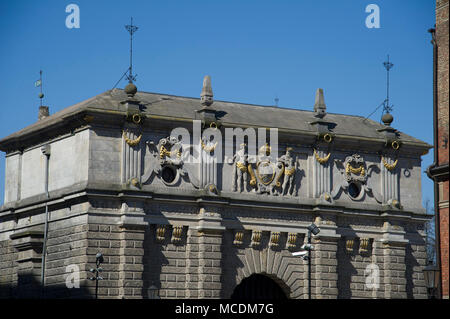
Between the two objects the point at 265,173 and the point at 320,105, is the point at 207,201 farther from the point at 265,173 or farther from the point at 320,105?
the point at 320,105

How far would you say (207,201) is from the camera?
2800 inches

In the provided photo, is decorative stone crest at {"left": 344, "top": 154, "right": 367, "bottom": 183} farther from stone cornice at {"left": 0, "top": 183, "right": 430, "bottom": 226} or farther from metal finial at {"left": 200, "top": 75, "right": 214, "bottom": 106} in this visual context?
metal finial at {"left": 200, "top": 75, "right": 214, "bottom": 106}

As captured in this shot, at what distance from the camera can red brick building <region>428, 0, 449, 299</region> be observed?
46938mm

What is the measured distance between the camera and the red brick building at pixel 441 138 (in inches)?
1848

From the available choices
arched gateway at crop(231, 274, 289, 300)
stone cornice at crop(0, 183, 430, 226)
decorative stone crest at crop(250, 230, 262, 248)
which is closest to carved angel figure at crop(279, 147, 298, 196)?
stone cornice at crop(0, 183, 430, 226)

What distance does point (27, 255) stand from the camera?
7250 cm

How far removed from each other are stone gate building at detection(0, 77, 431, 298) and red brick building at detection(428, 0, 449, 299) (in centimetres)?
2528

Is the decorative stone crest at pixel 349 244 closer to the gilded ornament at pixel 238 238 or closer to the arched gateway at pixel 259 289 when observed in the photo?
the arched gateway at pixel 259 289

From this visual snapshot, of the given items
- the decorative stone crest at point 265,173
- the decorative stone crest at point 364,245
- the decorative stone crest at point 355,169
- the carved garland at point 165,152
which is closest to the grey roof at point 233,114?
the decorative stone crest at point 355,169

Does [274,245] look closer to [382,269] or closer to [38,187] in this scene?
[382,269]

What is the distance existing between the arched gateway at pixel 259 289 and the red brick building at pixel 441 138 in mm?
26969

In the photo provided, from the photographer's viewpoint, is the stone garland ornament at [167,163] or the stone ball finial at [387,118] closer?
the stone garland ornament at [167,163]
